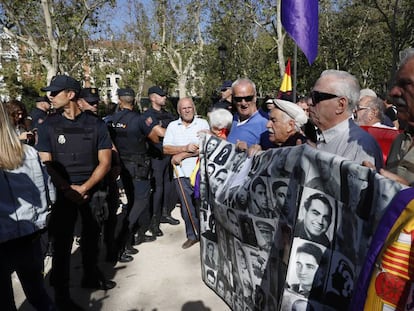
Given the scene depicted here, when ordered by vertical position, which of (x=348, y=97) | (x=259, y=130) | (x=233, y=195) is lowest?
(x=233, y=195)

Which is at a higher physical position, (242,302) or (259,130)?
(259,130)

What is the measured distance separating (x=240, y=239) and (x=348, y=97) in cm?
114

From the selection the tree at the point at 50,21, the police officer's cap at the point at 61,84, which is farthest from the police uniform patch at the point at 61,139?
the tree at the point at 50,21

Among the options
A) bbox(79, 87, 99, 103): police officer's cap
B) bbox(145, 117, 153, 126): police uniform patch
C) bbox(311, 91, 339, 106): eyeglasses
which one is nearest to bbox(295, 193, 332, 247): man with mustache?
Result: bbox(311, 91, 339, 106): eyeglasses

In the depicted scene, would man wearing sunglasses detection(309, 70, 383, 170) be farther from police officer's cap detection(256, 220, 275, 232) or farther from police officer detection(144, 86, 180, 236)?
police officer detection(144, 86, 180, 236)

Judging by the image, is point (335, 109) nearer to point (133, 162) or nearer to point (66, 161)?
point (66, 161)

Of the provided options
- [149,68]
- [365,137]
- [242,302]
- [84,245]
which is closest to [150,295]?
[84,245]

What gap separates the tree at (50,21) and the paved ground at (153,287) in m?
11.9

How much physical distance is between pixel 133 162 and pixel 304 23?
262cm

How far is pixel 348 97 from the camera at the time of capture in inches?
98.5

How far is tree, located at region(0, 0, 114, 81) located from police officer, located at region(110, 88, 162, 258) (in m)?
10.8

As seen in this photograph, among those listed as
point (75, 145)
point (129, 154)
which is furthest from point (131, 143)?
point (75, 145)

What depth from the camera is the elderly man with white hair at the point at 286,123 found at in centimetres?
296

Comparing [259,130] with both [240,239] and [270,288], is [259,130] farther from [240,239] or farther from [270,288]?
[270,288]
